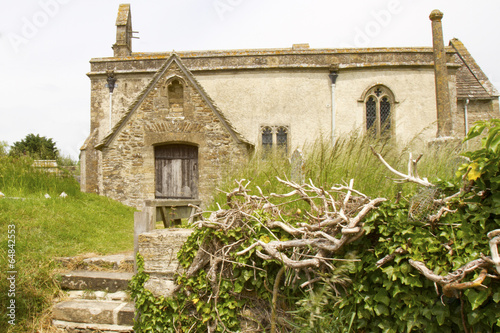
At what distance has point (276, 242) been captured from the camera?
2713mm

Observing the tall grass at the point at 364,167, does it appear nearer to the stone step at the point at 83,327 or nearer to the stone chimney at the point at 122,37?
the stone step at the point at 83,327

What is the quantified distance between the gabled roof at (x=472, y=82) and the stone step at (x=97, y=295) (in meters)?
16.4

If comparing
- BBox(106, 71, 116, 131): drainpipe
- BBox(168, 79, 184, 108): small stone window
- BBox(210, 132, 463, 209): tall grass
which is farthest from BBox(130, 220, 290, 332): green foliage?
BBox(106, 71, 116, 131): drainpipe

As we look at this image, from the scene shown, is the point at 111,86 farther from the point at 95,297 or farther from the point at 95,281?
the point at 95,297

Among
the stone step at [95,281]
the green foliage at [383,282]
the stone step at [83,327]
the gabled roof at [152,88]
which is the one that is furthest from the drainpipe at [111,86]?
the green foliage at [383,282]

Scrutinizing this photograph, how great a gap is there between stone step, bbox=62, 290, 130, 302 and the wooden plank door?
5968 millimetres

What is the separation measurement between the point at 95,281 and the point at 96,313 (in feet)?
1.96

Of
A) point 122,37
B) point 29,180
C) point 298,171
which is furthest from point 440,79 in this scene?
point 122,37

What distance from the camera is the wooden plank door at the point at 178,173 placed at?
10.4m

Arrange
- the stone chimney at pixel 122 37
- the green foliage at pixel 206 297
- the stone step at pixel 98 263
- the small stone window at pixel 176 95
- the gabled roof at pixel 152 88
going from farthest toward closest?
the stone chimney at pixel 122 37
the small stone window at pixel 176 95
the gabled roof at pixel 152 88
the stone step at pixel 98 263
the green foliage at pixel 206 297

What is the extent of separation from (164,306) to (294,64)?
12.8 meters

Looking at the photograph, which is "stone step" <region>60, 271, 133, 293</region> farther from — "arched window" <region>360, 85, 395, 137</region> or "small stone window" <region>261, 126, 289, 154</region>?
Result: "arched window" <region>360, 85, 395, 137</region>

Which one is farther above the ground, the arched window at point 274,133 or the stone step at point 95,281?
the arched window at point 274,133

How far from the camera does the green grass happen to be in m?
4.10
